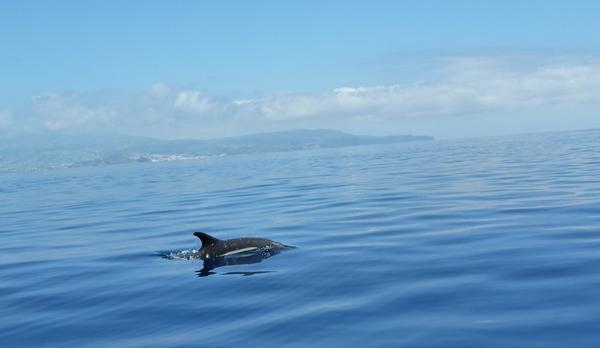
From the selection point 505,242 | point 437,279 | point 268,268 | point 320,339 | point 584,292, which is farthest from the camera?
point 505,242

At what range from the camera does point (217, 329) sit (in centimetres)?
1013

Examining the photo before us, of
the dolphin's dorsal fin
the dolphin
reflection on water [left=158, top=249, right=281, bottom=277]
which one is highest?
the dolphin's dorsal fin

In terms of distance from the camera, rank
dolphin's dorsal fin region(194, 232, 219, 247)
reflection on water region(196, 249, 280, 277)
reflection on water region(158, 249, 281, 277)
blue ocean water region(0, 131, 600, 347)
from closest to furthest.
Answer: blue ocean water region(0, 131, 600, 347) < reflection on water region(158, 249, 281, 277) < reflection on water region(196, 249, 280, 277) < dolphin's dorsal fin region(194, 232, 219, 247)

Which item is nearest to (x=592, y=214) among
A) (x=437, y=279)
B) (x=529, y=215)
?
(x=529, y=215)

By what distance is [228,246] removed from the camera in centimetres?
1736

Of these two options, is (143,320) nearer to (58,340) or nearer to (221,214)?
(58,340)

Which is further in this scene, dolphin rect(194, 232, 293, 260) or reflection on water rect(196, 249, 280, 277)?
dolphin rect(194, 232, 293, 260)

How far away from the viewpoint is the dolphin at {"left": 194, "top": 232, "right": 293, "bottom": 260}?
17172 mm

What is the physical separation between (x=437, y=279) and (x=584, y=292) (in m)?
2.64

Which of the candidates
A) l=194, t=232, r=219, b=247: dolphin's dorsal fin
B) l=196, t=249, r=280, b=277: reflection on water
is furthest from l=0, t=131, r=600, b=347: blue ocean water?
l=194, t=232, r=219, b=247: dolphin's dorsal fin

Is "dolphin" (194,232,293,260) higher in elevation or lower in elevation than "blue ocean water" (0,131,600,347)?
higher

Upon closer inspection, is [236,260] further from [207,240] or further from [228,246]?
[207,240]

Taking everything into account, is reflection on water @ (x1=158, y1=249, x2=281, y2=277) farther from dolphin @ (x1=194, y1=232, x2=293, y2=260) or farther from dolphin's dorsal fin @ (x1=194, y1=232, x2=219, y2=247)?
dolphin's dorsal fin @ (x1=194, y1=232, x2=219, y2=247)

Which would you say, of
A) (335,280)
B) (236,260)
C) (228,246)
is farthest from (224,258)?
(335,280)
